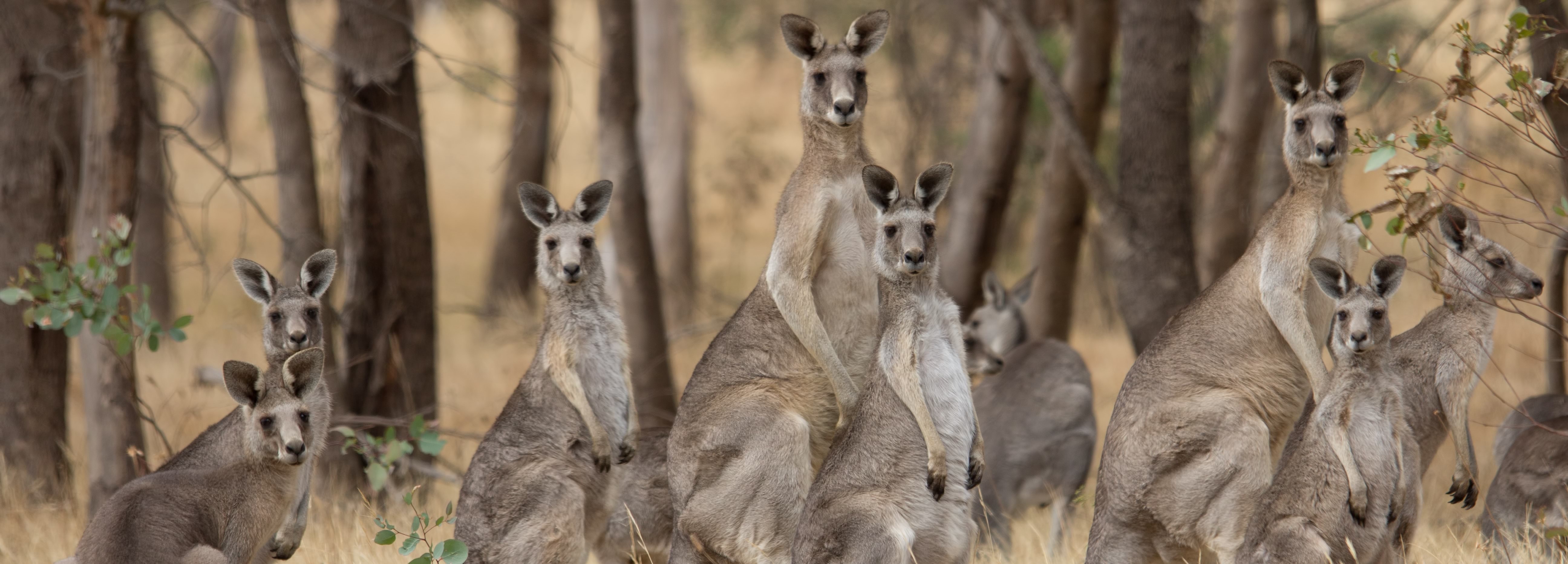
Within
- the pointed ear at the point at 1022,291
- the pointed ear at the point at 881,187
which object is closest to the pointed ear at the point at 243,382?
the pointed ear at the point at 881,187

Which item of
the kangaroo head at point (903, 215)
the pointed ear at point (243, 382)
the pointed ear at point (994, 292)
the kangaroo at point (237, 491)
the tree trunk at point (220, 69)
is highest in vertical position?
the tree trunk at point (220, 69)

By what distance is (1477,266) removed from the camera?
512 cm

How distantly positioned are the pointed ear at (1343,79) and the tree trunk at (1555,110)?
Answer: 0.84m

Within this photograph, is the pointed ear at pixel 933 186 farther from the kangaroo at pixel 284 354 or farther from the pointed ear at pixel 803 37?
the kangaroo at pixel 284 354

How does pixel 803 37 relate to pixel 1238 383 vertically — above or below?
above

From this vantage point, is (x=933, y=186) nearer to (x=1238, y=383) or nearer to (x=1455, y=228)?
(x=1238, y=383)

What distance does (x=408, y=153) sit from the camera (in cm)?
786

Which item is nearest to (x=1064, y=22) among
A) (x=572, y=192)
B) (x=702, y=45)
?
(x=702, y=45)

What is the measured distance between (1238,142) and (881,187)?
5.81 metres

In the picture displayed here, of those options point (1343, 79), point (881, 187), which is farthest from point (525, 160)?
point (1343, 79)

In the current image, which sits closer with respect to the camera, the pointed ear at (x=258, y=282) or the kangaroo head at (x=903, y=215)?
the kangaroo head at (x=903, y=215)

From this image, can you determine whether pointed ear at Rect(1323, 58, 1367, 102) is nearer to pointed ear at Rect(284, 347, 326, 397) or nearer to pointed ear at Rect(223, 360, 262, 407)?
pointed ear at Rect(284, 347, 326, 397)

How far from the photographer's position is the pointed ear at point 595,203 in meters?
5.50

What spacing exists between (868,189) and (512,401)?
1834mm
